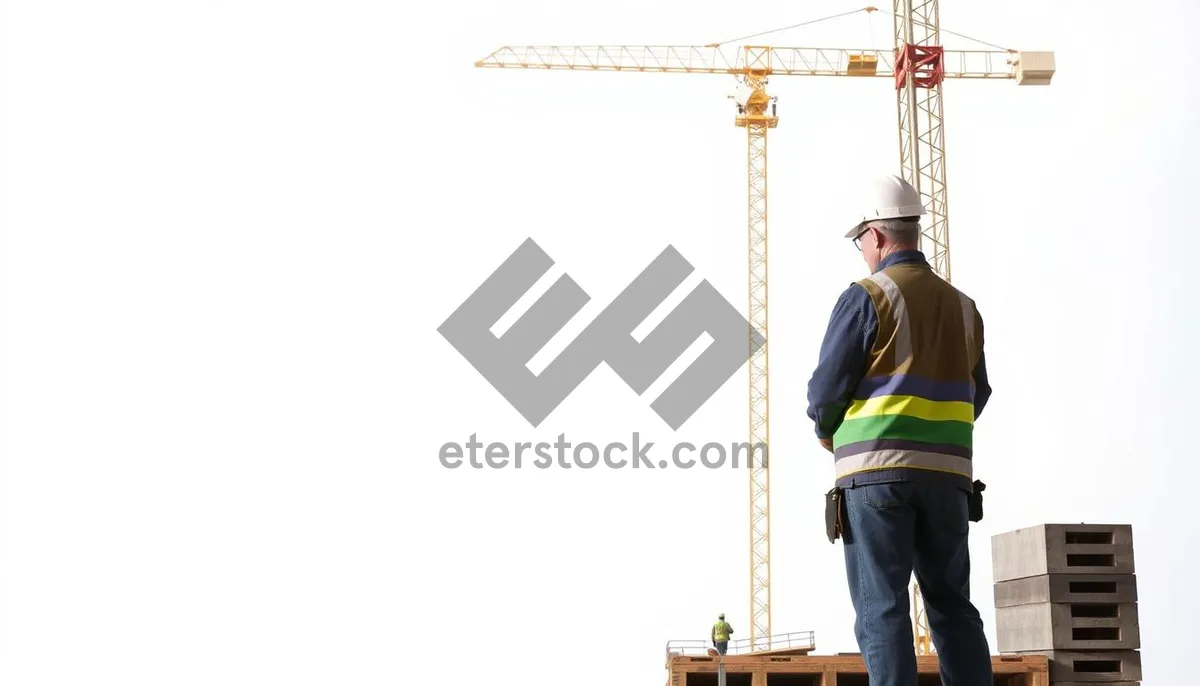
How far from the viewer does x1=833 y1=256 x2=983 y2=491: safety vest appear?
4.24 m

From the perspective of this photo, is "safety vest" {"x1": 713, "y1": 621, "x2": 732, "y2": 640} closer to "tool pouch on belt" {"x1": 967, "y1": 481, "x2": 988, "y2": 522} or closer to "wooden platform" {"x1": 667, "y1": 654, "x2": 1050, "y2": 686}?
"wooden platform" {"x1": 667, "y1": 654, "x2": 1050, "y2": 686}

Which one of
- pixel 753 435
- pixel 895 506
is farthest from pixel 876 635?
pixel 753 435

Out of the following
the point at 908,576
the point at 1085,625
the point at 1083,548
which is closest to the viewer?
the point at 908,576

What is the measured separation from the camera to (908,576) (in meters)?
4.19

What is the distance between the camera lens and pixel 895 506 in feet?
13.7

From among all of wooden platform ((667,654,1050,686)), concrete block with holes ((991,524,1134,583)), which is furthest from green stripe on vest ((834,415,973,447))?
wooden platform ((667,654,1050,686))

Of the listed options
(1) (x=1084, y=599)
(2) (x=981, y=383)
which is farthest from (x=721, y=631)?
(2) (x=981, y=383)

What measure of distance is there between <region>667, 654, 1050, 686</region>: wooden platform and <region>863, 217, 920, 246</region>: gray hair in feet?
49.9

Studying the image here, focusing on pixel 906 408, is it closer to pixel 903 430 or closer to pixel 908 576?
pixel 903 430

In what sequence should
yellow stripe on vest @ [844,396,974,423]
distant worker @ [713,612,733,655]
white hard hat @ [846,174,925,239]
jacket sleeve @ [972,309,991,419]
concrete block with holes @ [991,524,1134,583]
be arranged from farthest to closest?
distant worker @ [713,612,733,655] → concrete block with holes @ [991,524,1134,583] → jacket sleeve @ [972,309,991,419] → white hard hat @ [846,174,925,239] → yellow stripe on vest @ [844,396,974,423]

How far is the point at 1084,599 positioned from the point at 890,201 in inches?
551

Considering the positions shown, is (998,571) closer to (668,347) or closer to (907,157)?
(907,157)

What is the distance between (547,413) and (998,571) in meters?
27.2

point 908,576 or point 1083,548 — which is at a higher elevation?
point 1083,548
